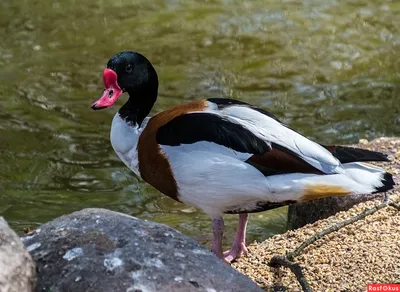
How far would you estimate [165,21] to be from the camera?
10.3 metres

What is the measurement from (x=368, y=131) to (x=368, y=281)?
13.3 feet

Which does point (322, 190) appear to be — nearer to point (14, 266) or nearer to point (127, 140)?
point (127, 140)

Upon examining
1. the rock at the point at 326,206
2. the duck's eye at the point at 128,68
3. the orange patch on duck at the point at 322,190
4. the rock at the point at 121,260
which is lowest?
the rock at the point at 326,206

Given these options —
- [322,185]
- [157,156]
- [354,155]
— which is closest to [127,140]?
[157,156]

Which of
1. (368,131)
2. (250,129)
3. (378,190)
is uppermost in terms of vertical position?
(250,129)

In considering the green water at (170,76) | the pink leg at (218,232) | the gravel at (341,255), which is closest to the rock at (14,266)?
the gravel at (341,255)

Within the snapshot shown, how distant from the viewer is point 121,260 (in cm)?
324

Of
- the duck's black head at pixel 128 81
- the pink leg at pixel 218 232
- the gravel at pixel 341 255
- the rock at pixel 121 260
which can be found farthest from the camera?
the duck's black head at pixel 128 81

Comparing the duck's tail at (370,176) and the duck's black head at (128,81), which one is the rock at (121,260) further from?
the duck's black head at (128,81)

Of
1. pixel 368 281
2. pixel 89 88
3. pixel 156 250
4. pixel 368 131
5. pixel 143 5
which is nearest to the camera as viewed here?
pixel 156 250

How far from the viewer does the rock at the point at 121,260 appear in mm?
3160

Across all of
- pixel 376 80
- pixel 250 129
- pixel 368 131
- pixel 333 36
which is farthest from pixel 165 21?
pixel 250 129

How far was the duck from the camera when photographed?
4355mm

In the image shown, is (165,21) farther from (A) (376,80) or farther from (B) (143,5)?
(A) (376,80)
